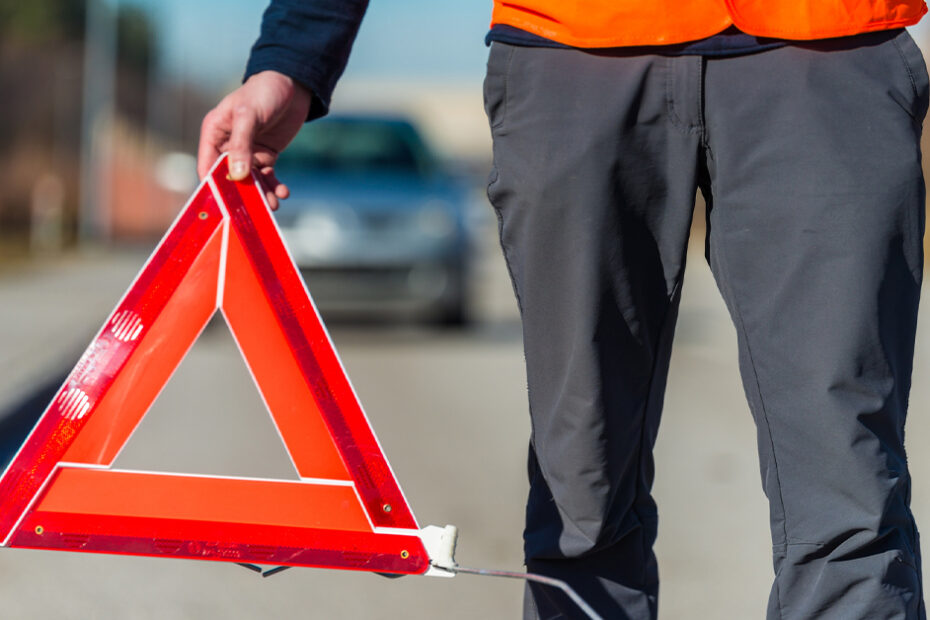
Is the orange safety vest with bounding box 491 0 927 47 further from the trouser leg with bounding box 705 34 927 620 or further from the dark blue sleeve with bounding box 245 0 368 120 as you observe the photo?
the dark blue sleeve with bounding box 245 0 368 120

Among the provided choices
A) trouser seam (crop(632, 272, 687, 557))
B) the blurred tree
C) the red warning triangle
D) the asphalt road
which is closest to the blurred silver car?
the asphalt road

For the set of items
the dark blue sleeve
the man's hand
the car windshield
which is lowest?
the car windshield

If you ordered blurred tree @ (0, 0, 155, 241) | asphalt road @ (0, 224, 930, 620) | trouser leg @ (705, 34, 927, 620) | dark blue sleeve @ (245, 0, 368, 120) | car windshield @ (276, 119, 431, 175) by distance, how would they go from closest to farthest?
trouser leg @ (705, 34, 927, 620)
dark blue sleeve @ (245, 0, 368, 120)
asphalt road @ (0, 224, 930, 620)
car windshield @ (276, 119, 431, 175)
blurred tree @ (0, 0, 155, 241)

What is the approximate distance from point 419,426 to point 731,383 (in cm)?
251


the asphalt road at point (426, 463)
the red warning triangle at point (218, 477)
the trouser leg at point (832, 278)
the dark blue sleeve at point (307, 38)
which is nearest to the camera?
the trouser leg at point (832, 278)

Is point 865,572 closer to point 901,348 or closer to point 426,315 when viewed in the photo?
point 901,348

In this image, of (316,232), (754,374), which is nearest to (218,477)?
(754,374)

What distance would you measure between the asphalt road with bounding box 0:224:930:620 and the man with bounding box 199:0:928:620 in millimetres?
1741

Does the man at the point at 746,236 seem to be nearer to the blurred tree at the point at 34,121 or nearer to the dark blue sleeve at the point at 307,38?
the dark blue sleeve at the point at 307,38

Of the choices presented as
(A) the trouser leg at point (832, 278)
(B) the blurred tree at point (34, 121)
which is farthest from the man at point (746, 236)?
(B) the blurred tree at point (34, 121)

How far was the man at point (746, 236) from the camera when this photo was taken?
6.33ft

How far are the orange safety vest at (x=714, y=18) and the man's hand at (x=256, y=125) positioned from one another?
520 mm

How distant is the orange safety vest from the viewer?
1.95m

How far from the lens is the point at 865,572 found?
194 cm
